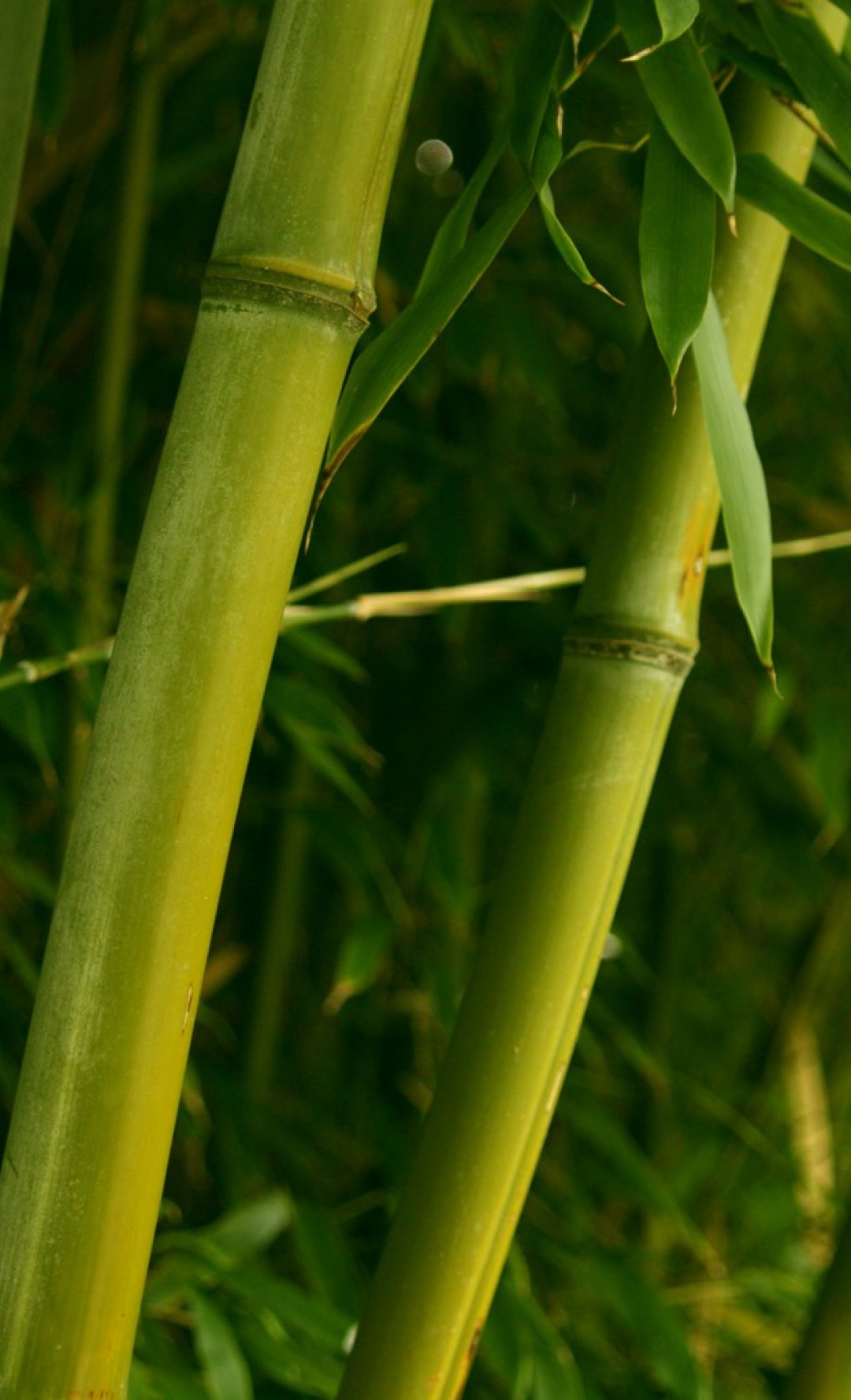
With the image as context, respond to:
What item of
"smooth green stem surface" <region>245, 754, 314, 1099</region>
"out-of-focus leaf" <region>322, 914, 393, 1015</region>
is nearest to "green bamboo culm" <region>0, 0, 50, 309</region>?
"out-of-focus leaf" <region>322, 914, 393, 1015</region>

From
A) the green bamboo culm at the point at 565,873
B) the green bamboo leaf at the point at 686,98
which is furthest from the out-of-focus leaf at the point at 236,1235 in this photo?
the green bamboo leaf at the point at 686,98

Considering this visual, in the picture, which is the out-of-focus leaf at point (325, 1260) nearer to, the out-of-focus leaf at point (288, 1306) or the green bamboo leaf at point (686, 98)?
the out-of-focus leaf at point (288, 1306)

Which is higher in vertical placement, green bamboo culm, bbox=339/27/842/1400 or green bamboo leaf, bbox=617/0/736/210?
green bamboo leaf, bbox=617/0/736/210

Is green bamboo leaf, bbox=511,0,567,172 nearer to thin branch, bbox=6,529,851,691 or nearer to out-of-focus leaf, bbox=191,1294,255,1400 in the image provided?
thin branch, bbox=6,529,851,691

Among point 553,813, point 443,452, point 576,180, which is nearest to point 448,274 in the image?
point 553,813

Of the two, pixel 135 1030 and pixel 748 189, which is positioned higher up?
pixel 748 189

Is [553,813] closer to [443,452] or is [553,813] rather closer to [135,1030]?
[135,1030]

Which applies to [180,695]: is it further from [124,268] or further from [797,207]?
[124,268]
